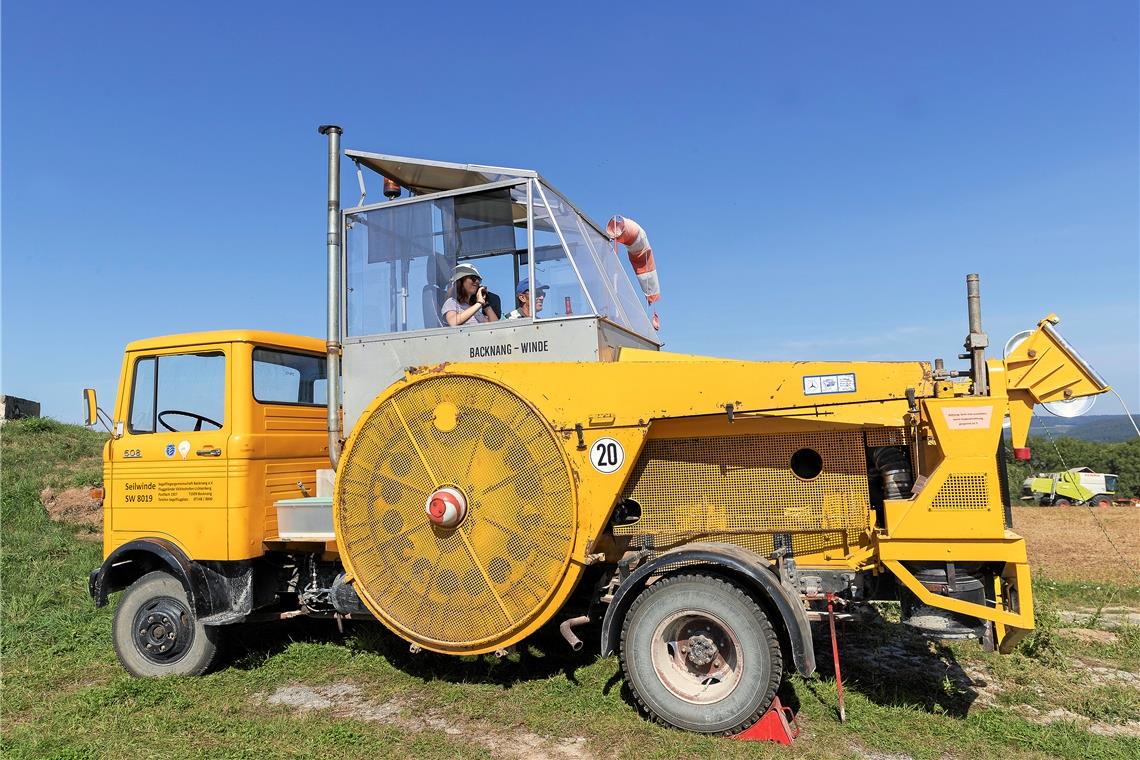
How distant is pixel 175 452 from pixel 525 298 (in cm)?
311

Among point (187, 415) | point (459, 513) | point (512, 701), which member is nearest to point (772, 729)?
point (512, 701)

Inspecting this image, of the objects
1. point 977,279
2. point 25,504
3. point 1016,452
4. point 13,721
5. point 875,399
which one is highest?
point 977,279

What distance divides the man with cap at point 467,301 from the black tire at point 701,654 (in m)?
2.42

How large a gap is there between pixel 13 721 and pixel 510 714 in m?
3.58

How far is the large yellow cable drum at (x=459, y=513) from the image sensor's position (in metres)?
4.82

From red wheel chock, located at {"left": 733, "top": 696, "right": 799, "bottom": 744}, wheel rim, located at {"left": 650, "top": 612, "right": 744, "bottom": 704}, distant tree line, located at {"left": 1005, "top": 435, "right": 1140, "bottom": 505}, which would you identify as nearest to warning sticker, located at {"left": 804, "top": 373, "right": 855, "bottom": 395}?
wheel rim, located at {"left": 650, "top": 612, "right": 744, "bottom": 704}

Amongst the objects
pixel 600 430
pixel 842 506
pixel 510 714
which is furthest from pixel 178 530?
pixel 842 506

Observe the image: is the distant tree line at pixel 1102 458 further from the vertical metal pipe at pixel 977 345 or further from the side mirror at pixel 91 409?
the side mirror at pixel 91 409

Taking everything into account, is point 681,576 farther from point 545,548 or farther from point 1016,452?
point 1016,452

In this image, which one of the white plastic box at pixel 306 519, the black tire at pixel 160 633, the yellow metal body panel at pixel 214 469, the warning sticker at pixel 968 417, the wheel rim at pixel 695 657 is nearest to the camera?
the warning sticker at pixel 968 417

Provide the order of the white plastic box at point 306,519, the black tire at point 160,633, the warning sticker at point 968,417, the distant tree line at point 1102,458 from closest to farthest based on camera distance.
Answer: the warning sticker at point 968,417, the white plastic box at point 306,519, the black tire at point 160,633, the distant tree line at point 1102,458

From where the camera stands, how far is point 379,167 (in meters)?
6.15

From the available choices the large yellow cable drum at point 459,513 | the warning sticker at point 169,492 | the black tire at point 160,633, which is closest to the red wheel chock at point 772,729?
the large yellow cable drum at point 459,513

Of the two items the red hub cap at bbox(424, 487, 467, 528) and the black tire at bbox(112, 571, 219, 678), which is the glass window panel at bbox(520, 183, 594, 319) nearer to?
the red hub cap at bbox(424, 487, 467, 528)
